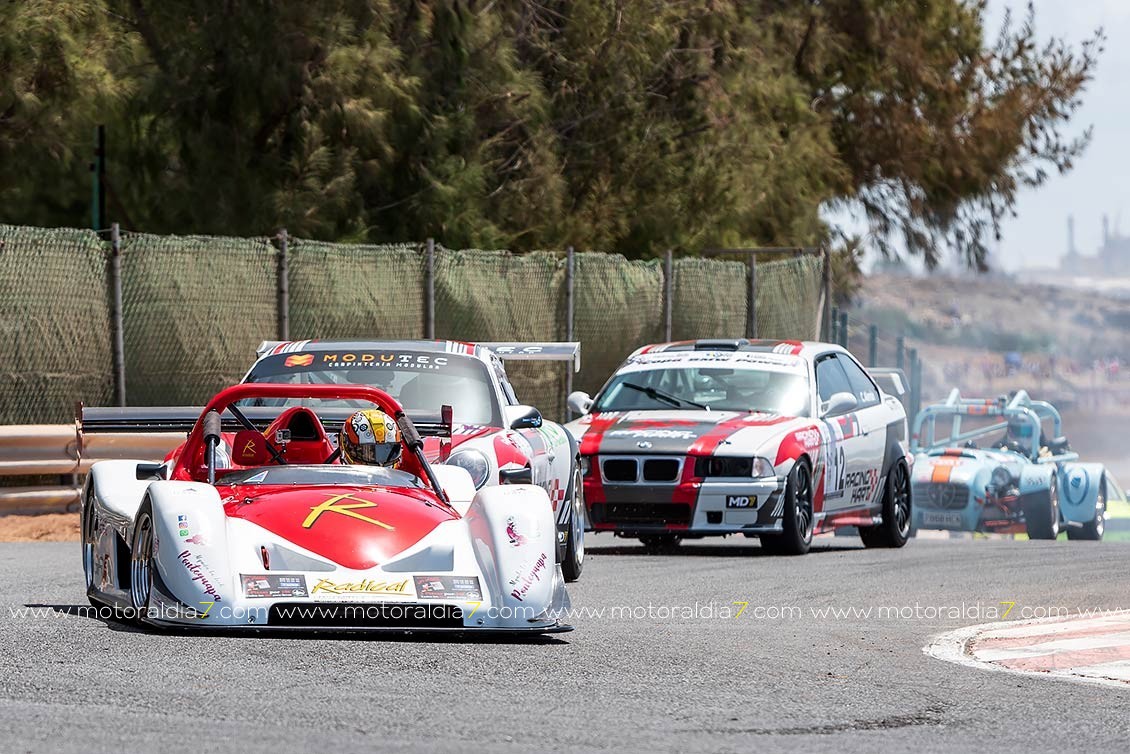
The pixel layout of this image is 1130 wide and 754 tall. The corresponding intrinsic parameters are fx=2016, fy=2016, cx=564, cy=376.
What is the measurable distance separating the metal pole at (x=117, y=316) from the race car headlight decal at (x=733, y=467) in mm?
5531

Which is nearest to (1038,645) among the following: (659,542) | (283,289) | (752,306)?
(659,542)

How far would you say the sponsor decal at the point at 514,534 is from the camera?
8.41 meters

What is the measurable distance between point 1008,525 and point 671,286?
461cm

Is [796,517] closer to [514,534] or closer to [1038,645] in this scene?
[1038,645]

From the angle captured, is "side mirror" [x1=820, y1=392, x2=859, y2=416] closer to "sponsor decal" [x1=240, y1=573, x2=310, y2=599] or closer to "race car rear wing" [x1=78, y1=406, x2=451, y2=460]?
"race car rear wing" [x1=78, y1=406, x2=451, y2=460]

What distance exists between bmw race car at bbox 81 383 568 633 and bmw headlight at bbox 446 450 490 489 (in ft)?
5.98

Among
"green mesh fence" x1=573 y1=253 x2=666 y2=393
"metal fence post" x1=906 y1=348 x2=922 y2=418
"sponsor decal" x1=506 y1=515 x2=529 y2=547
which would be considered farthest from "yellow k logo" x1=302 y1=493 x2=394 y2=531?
"metal fence post" x1=906 y1=348 x2=922 y2=418

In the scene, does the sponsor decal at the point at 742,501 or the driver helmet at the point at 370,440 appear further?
the sponsor decal at the point at 742,501

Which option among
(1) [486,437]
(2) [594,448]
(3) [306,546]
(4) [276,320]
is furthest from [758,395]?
(3) [306,546]

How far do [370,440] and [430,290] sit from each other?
935 centimetres

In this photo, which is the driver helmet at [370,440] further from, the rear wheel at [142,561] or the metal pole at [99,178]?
the metal pole at [99,178]

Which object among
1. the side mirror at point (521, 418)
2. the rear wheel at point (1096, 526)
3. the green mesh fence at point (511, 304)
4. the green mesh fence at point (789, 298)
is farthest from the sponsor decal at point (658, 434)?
the rear wheel at point (1096, 526)

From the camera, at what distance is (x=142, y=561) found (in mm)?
8273

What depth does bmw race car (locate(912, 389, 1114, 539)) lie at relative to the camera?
73.0 ft
